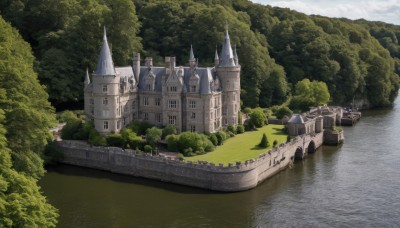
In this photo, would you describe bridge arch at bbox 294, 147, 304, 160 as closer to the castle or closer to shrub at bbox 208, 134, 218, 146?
the castle

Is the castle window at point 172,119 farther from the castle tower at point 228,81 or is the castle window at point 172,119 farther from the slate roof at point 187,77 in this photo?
the castle tower at point 228,81

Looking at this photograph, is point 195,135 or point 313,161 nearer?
point 195,135

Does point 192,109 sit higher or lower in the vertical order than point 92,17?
lower

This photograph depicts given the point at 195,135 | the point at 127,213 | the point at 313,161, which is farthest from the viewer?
the point at 313,161

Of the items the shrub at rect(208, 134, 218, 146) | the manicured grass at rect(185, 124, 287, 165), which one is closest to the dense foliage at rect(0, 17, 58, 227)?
the manicured grass at rect(185, 124, 287, 165)

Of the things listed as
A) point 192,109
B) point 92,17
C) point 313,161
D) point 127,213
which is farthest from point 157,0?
point 127,213

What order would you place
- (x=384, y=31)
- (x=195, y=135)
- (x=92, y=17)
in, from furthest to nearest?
(x=384, y=31) → (x=92, y=17) → (x=195, y=135)

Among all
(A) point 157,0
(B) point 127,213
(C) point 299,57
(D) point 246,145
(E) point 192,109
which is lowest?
(B) point 127,213

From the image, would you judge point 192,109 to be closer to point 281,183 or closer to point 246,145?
point 246,145
